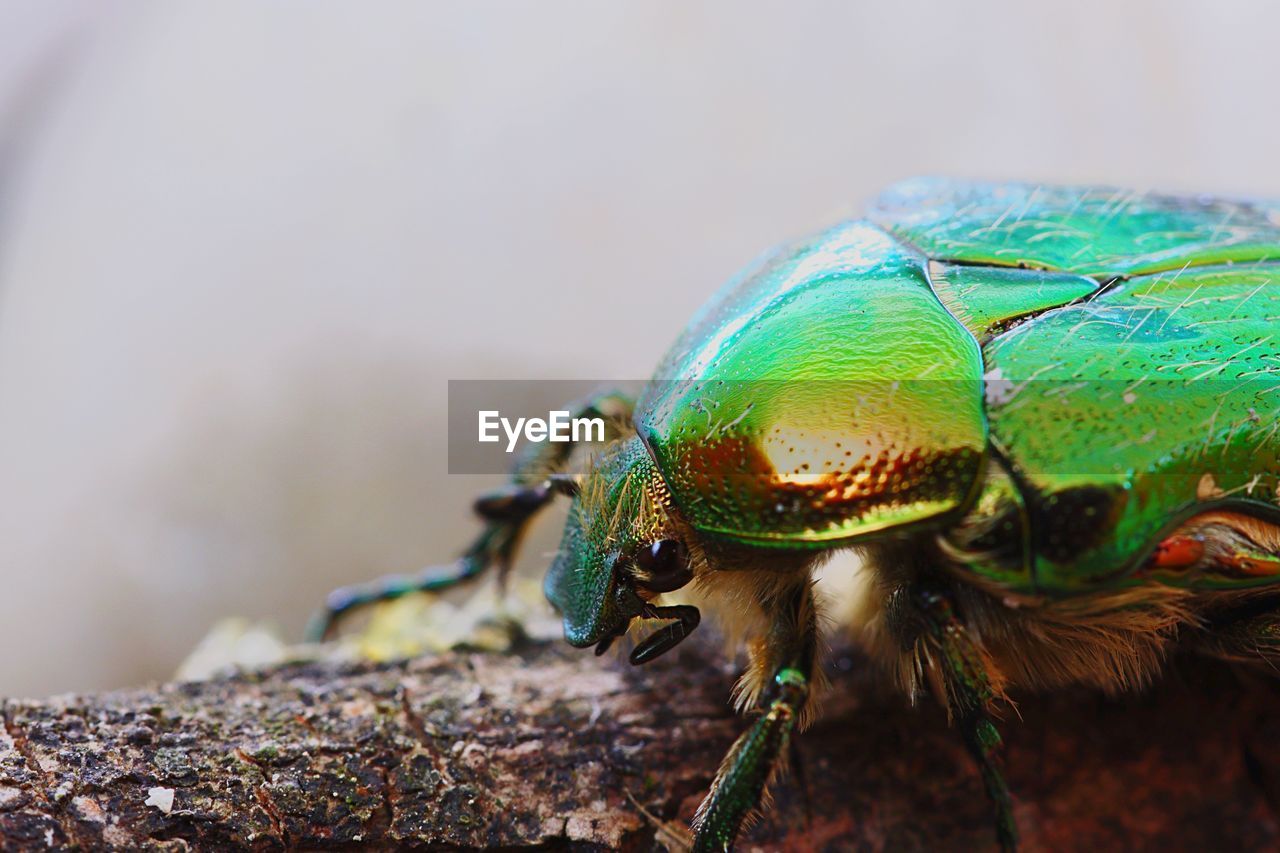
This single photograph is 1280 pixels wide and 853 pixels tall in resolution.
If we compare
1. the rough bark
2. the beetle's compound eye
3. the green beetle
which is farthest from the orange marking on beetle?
the beetle's compound eye

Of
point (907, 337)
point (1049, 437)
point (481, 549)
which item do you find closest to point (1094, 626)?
point (1049, 437)

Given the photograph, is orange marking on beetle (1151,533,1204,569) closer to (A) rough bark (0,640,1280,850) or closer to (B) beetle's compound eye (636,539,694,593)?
(A) rough bark (0,640,1280,850)

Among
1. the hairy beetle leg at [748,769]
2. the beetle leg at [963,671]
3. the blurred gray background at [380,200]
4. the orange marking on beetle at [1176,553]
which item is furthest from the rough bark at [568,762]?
the blurred gray background at [380,200]

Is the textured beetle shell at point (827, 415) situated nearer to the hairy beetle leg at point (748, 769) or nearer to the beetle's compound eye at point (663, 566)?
the beetle's compound eye at point (663, 566)

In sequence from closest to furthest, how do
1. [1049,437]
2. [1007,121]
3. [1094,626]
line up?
[1049,437]
[1094,626]
[1007,121]

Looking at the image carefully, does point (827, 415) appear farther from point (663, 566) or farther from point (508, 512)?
point (508, 512)

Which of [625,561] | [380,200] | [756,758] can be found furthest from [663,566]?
[380,200]

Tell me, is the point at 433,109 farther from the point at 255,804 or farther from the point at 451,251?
the point at 255,804
